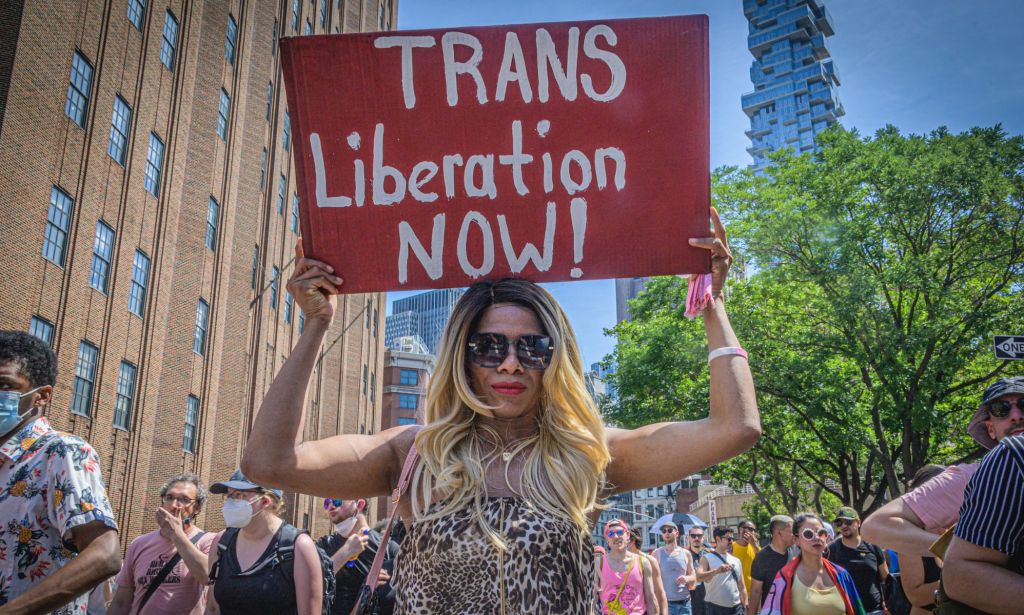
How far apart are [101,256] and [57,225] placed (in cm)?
218

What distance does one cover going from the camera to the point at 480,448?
8.20ft

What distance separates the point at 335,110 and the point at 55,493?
1.96 meters

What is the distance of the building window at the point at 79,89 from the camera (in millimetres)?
19031

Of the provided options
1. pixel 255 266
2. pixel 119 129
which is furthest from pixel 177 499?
pixel 255 266

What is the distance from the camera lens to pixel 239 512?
5.50 metres

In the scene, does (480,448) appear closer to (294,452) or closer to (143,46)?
(294,452)

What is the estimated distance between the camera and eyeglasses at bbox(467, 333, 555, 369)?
2523mm

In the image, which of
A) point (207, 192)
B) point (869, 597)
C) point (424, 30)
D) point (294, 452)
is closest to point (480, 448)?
point (294, 452)

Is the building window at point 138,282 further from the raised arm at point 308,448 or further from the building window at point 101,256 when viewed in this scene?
the raised arm at point 308,448

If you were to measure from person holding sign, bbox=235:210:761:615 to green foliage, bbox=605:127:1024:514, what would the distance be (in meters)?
19.6

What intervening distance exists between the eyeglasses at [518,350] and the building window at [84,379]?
1945 cm

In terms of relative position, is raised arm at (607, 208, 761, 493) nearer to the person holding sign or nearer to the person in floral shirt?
the person holding sign

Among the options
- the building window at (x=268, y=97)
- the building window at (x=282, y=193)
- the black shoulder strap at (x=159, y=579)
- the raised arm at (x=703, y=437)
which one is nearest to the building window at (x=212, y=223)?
the building window at (x=282, y=193)

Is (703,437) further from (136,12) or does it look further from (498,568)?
(136,12)
